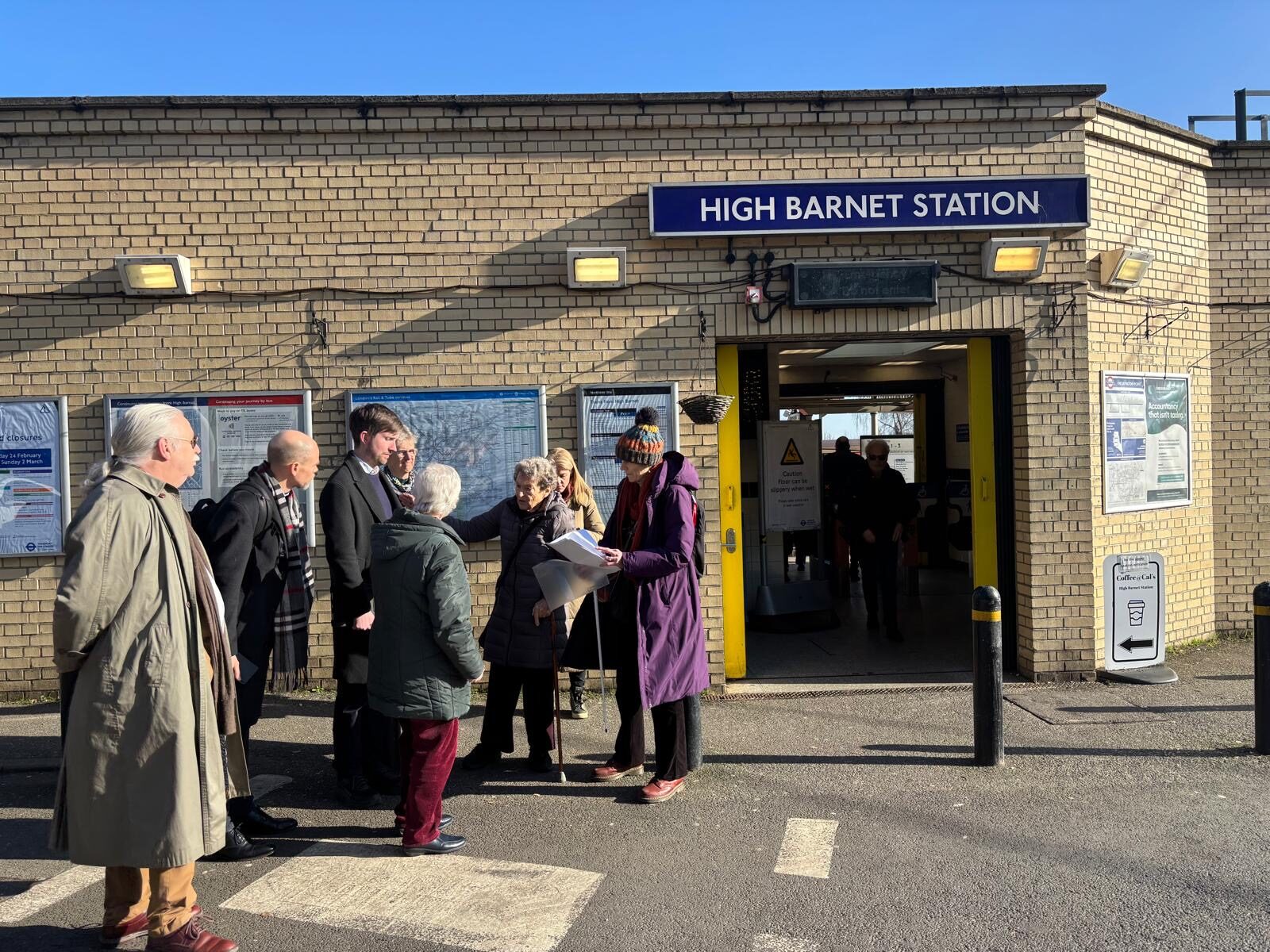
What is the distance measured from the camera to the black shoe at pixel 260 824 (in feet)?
15.4

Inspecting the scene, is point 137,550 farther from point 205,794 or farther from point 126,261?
point 126,261

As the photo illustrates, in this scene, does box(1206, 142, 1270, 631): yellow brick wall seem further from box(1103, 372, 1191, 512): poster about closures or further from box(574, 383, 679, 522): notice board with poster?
box(574, 383, 679, 522): notice board with poster

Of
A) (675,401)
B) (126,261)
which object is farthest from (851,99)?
(126,261)

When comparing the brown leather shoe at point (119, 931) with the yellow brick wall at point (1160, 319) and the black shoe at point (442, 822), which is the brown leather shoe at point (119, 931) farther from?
the yellow brick wall at point (1160, 319)

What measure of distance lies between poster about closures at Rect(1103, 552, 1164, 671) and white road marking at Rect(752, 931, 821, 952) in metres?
4.40

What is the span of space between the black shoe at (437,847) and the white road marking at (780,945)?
1491mm

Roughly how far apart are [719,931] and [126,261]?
19.2 ft

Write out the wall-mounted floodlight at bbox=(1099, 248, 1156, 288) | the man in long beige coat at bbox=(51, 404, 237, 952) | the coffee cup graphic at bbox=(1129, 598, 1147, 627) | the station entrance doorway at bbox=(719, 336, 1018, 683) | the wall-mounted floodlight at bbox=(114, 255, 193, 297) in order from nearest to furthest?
1. the man in long beige coat at bbox=(51, 404, 237, 952)
2. the wall-mounted floodlight at bbox=(114, 255, 193, 297)
3. the coffee cup graphic at bbox=(1129, 598, 1147, 627)
4. the wall-mounted floodlight at bbox=(1099, 248, 1156, 288)
5. the station entrance doorway at bbox=(719, 336, 1018, 683)

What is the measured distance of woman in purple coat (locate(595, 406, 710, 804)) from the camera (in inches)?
199

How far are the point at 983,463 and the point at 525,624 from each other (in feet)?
13.5

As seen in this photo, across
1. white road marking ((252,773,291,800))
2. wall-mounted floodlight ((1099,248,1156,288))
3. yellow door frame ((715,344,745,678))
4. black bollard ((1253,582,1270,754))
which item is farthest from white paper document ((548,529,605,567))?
wall-mounted floodlight ((1099,248,1156,288))

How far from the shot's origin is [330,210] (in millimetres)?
7172

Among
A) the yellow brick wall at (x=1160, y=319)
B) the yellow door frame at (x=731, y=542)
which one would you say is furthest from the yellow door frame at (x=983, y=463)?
the yellow door frame at (x=731, y=542)

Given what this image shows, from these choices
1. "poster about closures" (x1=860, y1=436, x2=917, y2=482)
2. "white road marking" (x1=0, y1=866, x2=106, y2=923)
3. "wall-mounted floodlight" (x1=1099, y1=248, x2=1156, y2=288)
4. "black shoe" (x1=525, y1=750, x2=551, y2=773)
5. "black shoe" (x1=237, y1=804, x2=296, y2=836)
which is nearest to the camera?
"white road marking" (x1=0, y1=866, x2=106, y2=923)
